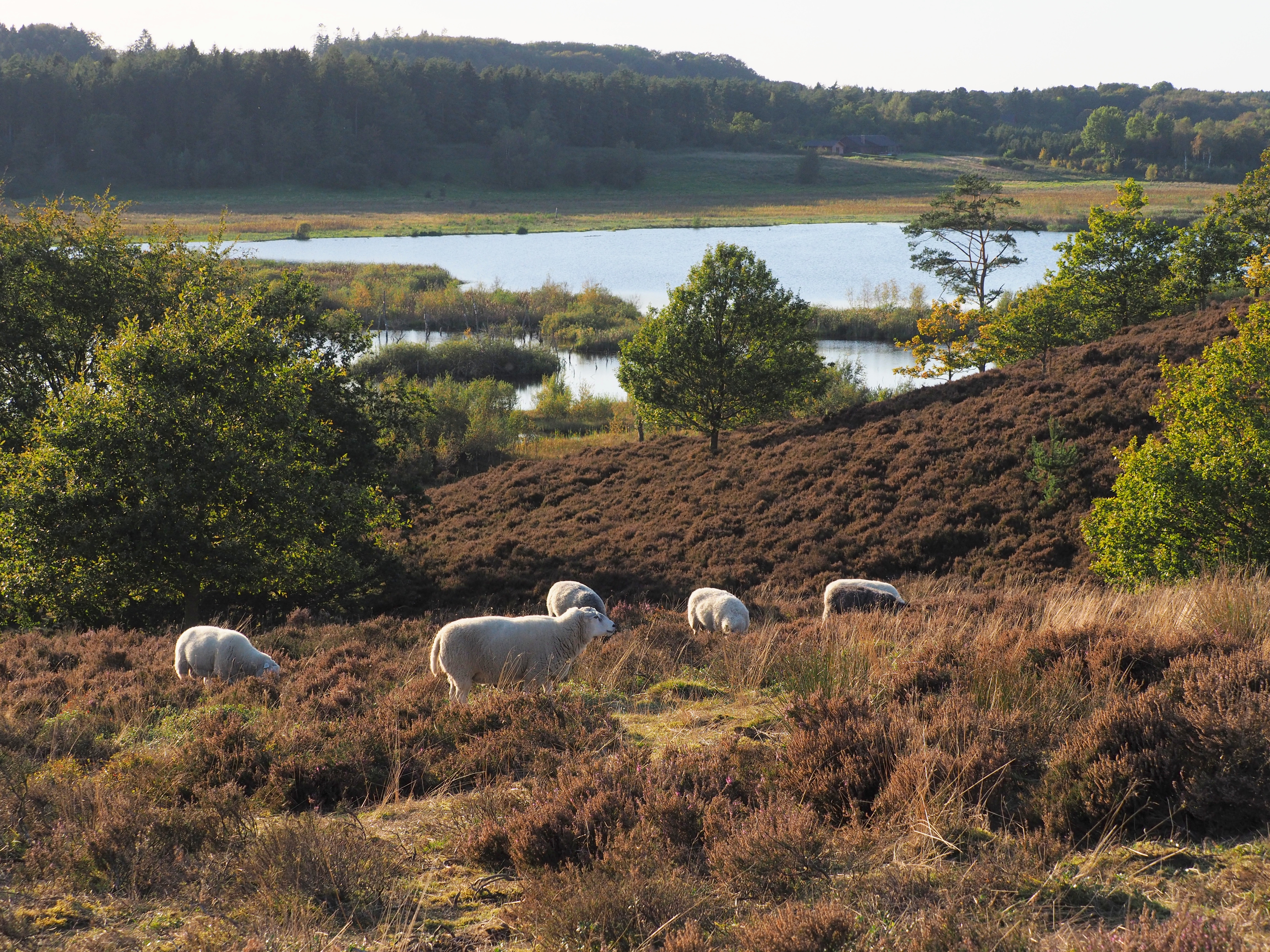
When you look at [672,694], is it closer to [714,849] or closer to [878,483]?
[714,849]

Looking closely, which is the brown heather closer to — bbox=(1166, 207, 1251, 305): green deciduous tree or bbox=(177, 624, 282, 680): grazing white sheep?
bbox=(177, 624, 282, 680): grazing white sheep

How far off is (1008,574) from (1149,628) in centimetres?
1128

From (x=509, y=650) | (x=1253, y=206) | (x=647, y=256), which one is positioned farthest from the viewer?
(x=647, y=256)

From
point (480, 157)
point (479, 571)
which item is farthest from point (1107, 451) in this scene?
point (480, 157)

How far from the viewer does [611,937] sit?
3947mm

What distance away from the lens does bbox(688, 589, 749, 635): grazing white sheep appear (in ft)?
42.7

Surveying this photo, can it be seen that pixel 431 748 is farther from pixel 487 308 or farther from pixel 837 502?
pixel 487 308

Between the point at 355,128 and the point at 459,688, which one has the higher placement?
the point at 355,128

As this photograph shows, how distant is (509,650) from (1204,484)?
9164 mm

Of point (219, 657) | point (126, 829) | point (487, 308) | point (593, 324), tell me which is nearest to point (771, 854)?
point (126, 829)

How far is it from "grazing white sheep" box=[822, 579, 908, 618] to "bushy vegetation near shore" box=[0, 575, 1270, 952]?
5.92m

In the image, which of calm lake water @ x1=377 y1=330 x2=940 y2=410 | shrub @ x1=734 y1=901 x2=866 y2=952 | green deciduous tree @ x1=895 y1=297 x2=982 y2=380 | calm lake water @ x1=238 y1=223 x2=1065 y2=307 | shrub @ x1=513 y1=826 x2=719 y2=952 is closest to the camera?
shrub @ x1=734 y1=901 x2=866 y2=952

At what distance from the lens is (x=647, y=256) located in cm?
9994

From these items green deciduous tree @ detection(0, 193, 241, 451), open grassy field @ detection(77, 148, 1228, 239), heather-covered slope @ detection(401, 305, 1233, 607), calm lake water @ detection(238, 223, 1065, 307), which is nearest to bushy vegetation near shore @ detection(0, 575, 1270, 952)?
heather-covered slope @ detection(401, 305, 1233, 607)
